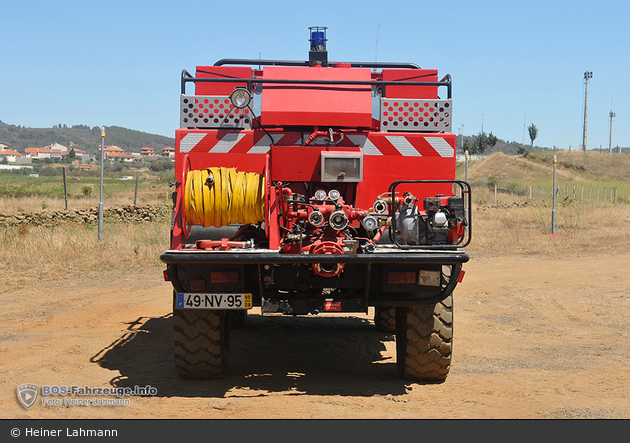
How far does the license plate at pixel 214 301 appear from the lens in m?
5.52

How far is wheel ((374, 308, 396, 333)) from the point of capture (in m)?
8.51

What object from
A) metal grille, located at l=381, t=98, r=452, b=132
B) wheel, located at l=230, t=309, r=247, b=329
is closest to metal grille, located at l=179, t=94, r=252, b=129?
metal grille, located at l=381, t=98, r=452, b=132

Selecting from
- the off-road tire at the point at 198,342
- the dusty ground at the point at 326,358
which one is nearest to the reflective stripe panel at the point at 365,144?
the off-road tire at the point at 198,342

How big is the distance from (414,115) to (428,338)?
2.25 metres

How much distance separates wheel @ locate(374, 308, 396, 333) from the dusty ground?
0.11 metres

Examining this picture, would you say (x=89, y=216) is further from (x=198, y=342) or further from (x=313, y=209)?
(x=313, y=209)

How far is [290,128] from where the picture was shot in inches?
256

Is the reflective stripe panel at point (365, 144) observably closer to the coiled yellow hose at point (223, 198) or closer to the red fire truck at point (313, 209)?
the red fire truck at point (313, 209)

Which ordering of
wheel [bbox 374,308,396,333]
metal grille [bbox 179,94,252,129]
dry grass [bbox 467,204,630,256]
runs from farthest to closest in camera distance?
dry grass [bbox 467,204,630,256] → wheel [bbox 374,308,396,333] → metal grille [bbox 179,94,252,129]

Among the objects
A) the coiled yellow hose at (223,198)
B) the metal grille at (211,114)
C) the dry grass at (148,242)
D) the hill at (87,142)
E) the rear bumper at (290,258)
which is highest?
the hill at (87,142)

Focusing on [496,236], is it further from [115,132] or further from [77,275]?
[115,132]

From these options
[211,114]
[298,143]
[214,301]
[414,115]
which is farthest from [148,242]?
[214,301]

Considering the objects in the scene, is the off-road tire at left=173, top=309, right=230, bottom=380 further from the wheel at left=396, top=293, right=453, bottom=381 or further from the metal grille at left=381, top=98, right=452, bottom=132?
the metal grille at left=381, top=98, right=452, bottom=132

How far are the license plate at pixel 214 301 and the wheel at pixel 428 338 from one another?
1.51 m
